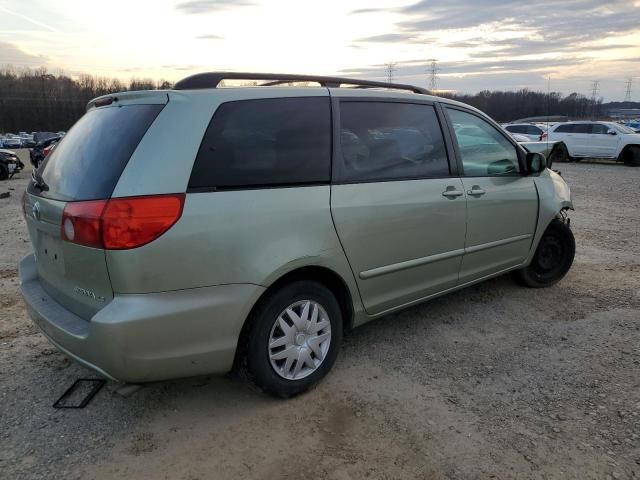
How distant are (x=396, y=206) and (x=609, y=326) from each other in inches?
84.7

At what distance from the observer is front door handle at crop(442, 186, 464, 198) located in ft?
11.7

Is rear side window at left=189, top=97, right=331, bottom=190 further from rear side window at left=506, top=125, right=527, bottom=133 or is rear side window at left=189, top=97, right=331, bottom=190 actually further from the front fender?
rear side window at left=506, top=125, right=527, bottom=133

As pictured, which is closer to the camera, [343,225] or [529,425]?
[529,425]

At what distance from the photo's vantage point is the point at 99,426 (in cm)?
271

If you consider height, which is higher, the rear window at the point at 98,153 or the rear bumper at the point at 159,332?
the rear window at the point at 98,153

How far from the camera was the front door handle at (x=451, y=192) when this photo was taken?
356 cm

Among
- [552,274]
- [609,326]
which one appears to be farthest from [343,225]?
[552,274]

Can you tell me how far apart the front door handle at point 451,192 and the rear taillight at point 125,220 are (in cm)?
196

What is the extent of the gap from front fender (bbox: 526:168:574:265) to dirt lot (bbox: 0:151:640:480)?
31.2 inches

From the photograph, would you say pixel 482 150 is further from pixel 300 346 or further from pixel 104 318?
pixel 104 318

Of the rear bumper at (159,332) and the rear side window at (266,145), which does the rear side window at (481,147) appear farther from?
the rear bumper at (159,332)

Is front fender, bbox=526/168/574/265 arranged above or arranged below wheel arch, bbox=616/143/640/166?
above

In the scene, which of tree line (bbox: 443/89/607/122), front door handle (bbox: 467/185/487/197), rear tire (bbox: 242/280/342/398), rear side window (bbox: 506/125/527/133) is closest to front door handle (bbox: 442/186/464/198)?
front door handle (bbox: 467/185/487/197)

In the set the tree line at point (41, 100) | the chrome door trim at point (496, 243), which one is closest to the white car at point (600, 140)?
the chrome door trim at point (496, 243)
